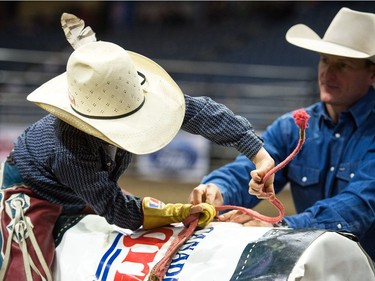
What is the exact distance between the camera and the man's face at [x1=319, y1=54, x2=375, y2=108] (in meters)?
2.58

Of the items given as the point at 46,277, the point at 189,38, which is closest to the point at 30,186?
the point at 46,277

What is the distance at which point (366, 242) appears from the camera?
250cm

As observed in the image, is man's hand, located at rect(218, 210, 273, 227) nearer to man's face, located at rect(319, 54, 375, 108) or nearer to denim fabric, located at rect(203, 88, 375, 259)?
denim fabric, located at rect(203, 88, 375, 259)

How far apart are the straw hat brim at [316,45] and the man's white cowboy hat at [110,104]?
0.79 meters

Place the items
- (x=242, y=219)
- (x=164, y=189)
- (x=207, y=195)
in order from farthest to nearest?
(x=164, y=189), (x=207, y=195), (x=242, y=219)

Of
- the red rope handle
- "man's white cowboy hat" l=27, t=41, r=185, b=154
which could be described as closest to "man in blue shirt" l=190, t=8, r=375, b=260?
the red rope handle

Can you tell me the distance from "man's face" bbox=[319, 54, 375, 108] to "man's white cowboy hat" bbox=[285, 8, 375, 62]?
0.05 metres

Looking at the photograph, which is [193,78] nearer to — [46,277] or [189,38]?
[189,38]

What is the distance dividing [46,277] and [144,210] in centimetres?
29

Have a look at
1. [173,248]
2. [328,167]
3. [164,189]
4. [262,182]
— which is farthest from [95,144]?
[164,189]

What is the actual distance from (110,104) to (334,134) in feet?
3.33

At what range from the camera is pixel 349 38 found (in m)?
2.58

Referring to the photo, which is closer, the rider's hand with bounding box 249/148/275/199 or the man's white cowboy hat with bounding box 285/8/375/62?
the rider's hand with bounding box 249/148/275/199

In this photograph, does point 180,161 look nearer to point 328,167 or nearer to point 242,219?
point 328,167
